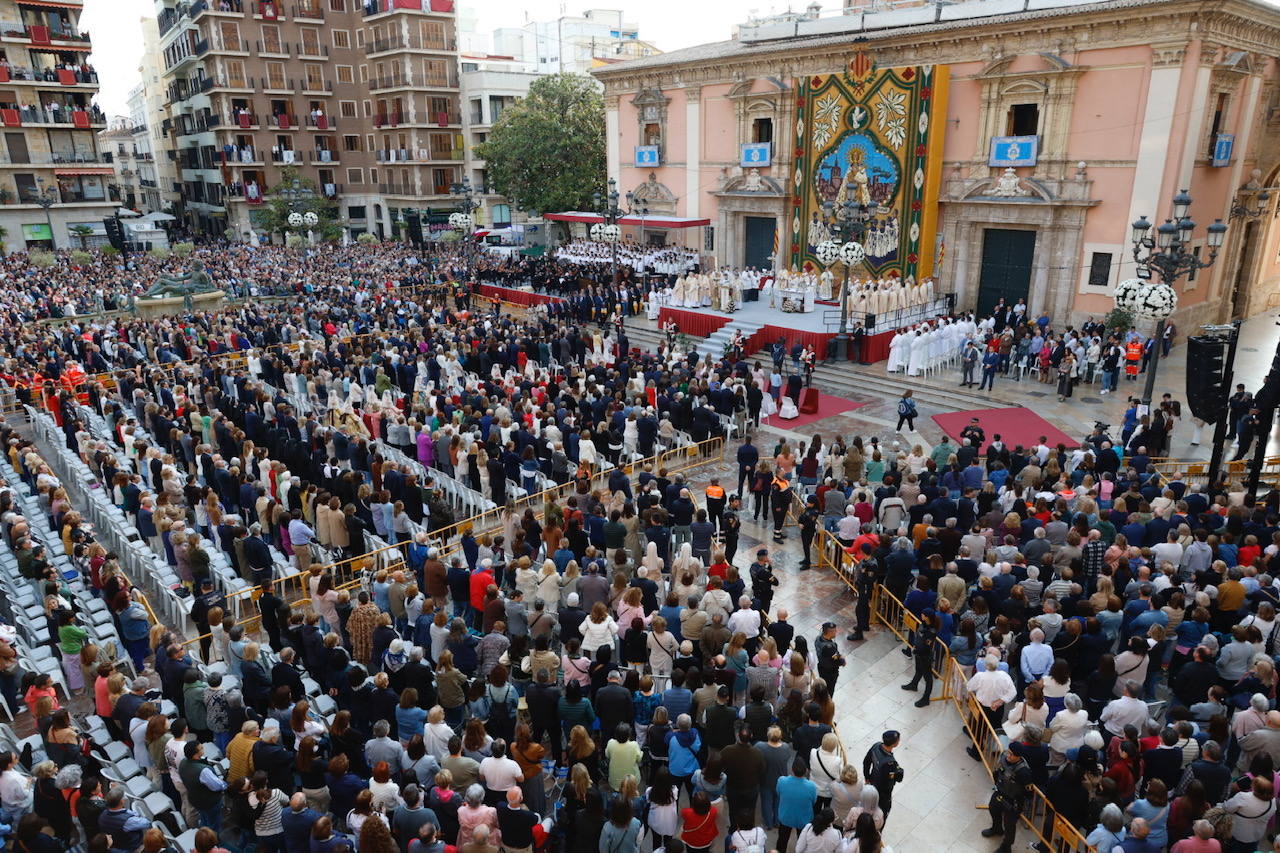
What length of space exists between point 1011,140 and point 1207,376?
14.3 m

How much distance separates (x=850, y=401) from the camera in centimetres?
2048

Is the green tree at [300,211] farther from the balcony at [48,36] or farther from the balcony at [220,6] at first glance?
the balcony at [48,36]

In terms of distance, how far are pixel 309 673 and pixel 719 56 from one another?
93.6 feet

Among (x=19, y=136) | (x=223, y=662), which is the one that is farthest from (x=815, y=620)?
(x=19, y=136)

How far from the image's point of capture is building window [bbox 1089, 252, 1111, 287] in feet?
76.3

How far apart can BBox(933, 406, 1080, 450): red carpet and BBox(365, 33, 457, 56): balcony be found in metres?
45.6

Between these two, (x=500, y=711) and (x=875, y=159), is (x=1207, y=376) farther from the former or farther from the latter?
(x=875, y=159)

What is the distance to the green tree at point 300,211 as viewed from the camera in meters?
47.8

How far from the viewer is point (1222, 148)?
2267cm

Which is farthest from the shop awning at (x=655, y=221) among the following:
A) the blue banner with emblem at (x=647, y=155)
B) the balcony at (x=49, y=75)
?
the balcony at (x=49, y=75)

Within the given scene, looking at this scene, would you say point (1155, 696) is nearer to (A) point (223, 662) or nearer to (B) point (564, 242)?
(A) point (223, 662)

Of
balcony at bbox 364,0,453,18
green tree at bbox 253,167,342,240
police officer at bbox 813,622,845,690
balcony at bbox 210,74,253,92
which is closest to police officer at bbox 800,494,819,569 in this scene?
police officer at bbox 813,622,845,690

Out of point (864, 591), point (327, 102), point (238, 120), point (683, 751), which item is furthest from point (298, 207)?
point (683, 751)

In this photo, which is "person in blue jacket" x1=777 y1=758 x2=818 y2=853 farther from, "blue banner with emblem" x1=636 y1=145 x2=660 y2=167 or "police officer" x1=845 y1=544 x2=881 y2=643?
"blue banner with emblem" x1=636 y1=145 x2=660 y2=167
